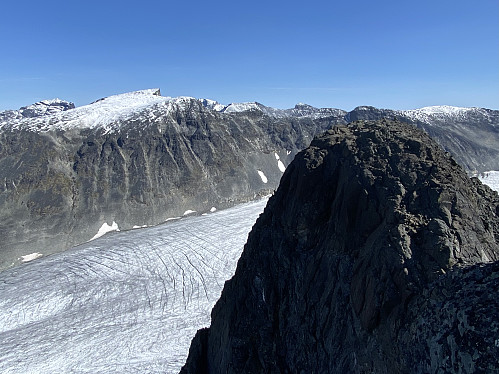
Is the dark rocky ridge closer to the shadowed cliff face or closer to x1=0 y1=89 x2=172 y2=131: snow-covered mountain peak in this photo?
x1=0 y1=89 x2=172 y2=131: snow-covered mountain peak

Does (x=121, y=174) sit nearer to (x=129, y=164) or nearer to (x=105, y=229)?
(x=129, y=164)

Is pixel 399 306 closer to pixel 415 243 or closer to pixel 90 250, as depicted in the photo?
pixel 415 243

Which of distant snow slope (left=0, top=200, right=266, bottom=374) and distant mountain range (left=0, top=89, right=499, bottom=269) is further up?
distant mountain range (left=0, top=89, right=499, bottom=269)

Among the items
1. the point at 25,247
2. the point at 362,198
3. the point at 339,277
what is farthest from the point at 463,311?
the point at 25,247

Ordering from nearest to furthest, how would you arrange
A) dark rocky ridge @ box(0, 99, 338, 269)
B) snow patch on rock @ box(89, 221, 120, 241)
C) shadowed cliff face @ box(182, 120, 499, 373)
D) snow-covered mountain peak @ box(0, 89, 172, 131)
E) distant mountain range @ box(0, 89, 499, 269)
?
1. shadowed cliff face @ box(182, 120, 499, 373)
2. snow patch on rock @ box(89, 221, 120, 241)
3. dark rocky ridge @ box(0, 99, 338, 269)
4. distant mountain range @ box(0, 89, 499, 269)
5. snow-covered mountain peak @ box(0, 89, 172, 131)

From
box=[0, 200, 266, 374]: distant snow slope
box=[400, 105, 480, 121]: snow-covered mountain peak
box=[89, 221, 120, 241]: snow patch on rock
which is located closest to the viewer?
box=[0, 200, 266, 374]: distant snow slope

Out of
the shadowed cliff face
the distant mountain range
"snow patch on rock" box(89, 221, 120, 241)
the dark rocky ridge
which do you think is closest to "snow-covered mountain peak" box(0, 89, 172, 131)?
the distant mountain range
